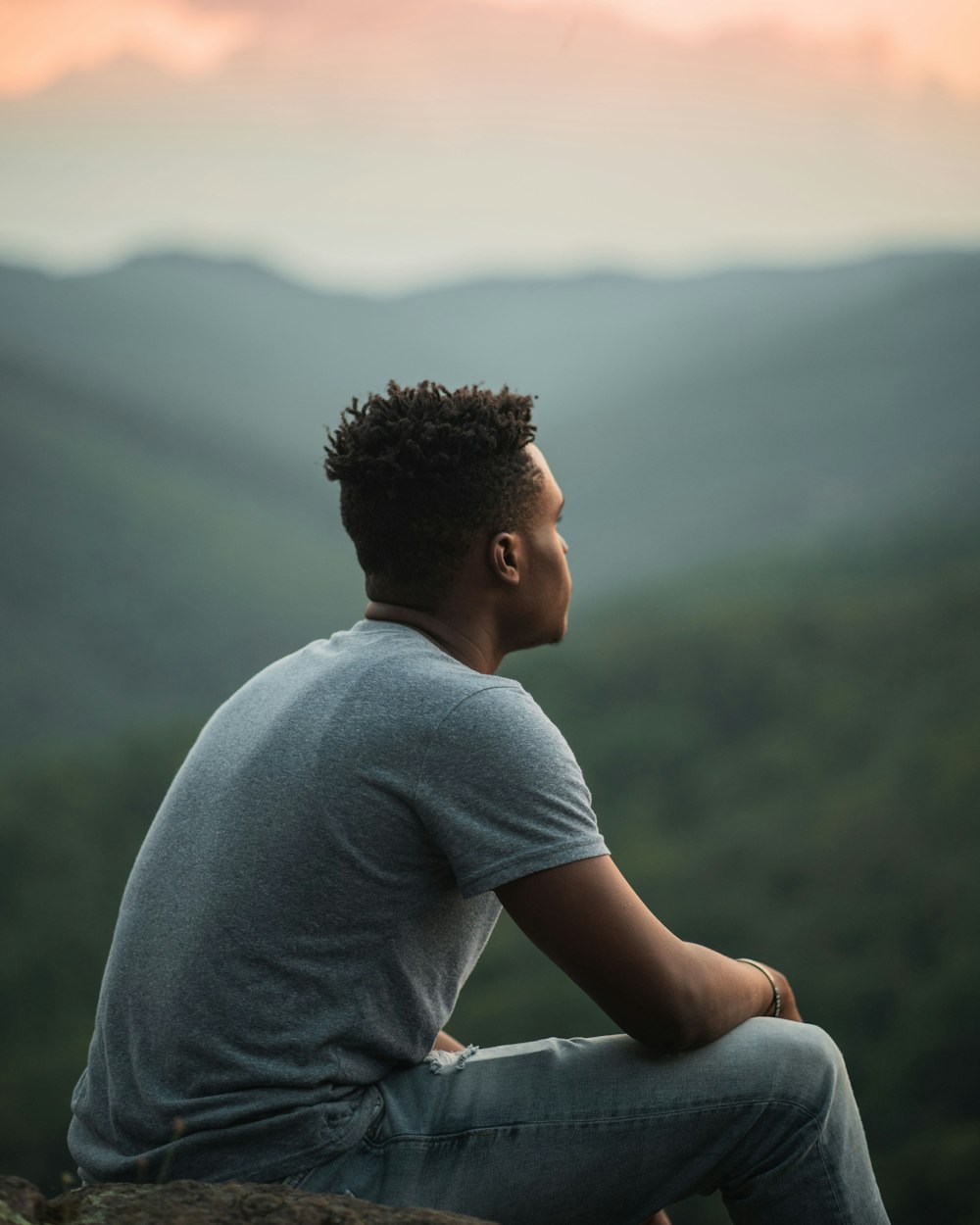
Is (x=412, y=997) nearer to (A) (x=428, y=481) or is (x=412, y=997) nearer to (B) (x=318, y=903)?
(B) (x=318, y=903)

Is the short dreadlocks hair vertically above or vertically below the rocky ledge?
above

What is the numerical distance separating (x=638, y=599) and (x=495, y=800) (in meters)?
24.6

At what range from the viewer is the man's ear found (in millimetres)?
2113

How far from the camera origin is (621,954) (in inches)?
69.9

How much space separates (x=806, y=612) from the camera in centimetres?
2384

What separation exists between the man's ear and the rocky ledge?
99 centimetres

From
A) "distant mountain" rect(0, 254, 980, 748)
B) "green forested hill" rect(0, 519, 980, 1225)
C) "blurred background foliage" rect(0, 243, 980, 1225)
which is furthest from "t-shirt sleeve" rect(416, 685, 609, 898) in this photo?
"distant mountain" rect(0, 254, 980, 748)

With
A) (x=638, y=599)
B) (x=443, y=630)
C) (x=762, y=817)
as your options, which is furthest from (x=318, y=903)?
(x=638, y=599)

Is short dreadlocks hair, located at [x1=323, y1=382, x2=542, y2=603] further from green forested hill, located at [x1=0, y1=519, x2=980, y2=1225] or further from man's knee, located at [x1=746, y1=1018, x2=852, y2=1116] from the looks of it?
green forested hill, located at [x1=0, y1=519, x2=980, y2=1225]

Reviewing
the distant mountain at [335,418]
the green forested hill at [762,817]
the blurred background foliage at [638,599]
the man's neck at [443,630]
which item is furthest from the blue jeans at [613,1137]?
the distant mountain at [335,418]

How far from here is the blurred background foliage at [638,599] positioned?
18469mm

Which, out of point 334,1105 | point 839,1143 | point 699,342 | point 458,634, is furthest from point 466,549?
point 699,342

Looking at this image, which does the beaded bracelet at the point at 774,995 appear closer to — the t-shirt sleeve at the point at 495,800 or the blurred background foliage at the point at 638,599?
the t-shirt sleeve at the point at 495,800

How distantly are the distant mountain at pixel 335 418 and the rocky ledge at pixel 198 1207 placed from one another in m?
21.8
